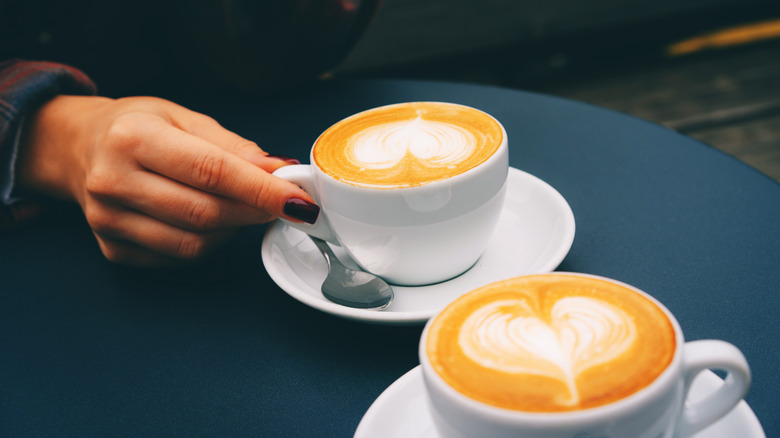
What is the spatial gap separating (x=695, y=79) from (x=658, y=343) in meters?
2.95

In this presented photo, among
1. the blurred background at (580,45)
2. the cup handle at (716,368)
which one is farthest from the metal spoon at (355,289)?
the blurred background at (580,45)

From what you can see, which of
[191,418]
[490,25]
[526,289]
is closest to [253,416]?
[191,418]

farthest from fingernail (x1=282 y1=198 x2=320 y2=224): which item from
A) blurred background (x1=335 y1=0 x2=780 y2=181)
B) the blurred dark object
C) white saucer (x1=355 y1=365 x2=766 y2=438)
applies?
blurred background (x1=335 y1=0 x2=780 y2=181)

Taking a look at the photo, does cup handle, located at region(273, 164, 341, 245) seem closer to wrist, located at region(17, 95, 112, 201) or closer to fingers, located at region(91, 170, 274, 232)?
fingers, located at region(91, 170, 274, 232)

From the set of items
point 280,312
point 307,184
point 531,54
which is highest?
point 307,184

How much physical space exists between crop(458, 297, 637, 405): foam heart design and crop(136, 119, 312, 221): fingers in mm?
342

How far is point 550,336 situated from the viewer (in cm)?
47

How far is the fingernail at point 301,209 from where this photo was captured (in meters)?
0.75

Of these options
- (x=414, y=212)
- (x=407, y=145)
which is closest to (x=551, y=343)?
(x=414, y=212)

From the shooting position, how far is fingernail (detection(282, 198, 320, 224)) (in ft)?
2.47

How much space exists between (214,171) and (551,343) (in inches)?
18.5

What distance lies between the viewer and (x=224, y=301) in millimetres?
765

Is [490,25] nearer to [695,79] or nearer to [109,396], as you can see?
[695,79]

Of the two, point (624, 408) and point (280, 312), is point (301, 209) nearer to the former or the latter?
point (280, 312)
